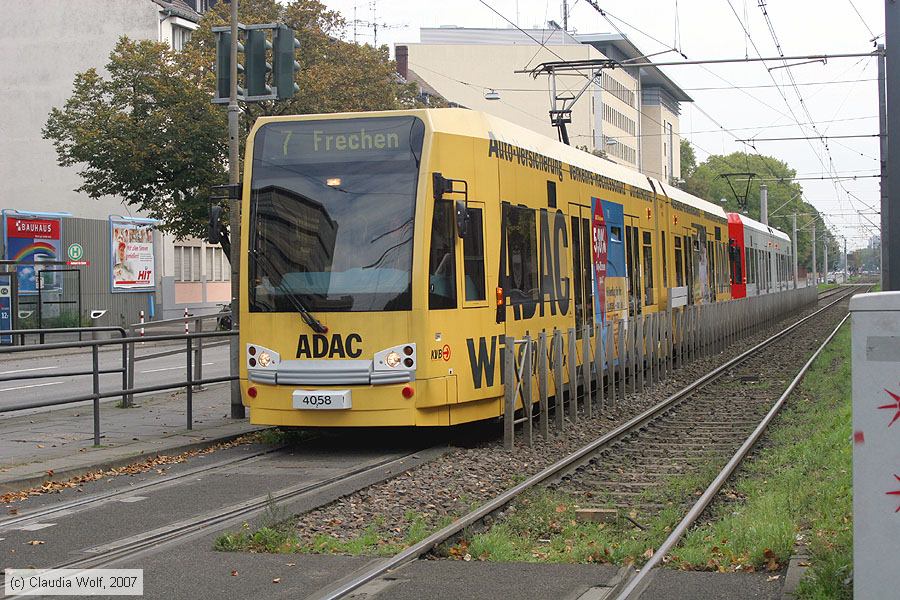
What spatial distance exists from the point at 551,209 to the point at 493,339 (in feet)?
8.97

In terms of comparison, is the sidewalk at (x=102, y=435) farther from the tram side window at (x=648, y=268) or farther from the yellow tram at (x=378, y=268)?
the tram side window at (x=648, y=268)

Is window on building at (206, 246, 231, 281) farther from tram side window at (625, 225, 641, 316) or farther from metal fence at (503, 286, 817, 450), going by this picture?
tram side window at (625, 225, 641, 316)

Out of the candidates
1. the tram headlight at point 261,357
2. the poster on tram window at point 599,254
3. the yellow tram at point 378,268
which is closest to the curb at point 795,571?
the yellow tram at point 378,268

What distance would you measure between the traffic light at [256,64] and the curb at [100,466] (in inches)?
166

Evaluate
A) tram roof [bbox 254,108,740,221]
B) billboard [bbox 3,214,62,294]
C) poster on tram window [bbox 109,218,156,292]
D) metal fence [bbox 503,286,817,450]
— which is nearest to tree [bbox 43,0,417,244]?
billboard [bbox 3,214,62,294]

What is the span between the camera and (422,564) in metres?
7.20

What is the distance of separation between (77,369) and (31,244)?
1114 inches

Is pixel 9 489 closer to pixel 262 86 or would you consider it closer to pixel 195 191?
pixel 262 86

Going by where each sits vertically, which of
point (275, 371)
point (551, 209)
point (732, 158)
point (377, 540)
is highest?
point (732, 158)

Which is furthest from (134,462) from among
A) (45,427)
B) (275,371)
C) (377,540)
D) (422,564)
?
(422,564)

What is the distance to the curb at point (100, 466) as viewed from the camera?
10203 mm

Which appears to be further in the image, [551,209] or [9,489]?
[551,209]

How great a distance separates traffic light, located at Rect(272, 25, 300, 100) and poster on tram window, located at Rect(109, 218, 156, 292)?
111 feet

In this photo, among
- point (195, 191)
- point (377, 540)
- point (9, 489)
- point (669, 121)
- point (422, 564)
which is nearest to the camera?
point (422, 564)
